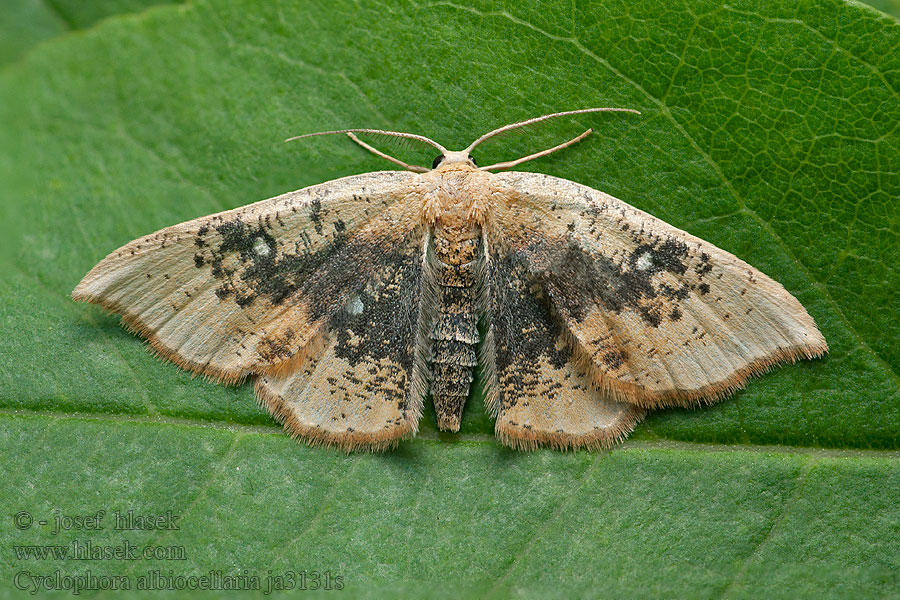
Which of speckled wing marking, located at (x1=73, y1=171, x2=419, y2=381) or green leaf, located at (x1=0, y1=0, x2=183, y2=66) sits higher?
green leaf, located at (x1=0, y1=0, x2=183, y2=66)

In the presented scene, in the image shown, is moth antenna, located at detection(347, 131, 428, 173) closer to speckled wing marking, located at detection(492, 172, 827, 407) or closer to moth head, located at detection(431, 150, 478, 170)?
moth head, located at detection(431, 150, 478, 170)

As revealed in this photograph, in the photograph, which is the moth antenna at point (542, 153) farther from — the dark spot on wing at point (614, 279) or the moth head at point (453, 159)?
the dark spot on wing at point (614, 279)

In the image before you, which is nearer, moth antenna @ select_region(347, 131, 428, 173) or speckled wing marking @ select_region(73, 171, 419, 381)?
speckled wing marking @ select_region(73, 171, 419, 381)

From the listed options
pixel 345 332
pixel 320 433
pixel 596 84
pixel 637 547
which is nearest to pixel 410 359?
pixel 345 332

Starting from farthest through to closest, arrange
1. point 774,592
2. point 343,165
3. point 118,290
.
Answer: point 343,165, point 118,290, point 774,592

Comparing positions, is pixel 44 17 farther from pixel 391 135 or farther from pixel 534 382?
pixel 534 382

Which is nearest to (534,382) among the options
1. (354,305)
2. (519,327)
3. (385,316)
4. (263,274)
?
(519,327)

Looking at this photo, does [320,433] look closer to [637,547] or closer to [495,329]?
[495,329]
